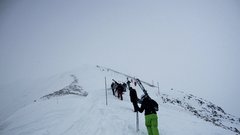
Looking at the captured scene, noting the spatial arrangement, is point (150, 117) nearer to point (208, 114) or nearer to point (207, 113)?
point (208, 114)

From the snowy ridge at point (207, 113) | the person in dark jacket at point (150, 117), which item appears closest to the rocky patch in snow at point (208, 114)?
the snowy ridge at point (207, 113)

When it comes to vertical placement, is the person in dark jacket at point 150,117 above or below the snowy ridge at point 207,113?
above

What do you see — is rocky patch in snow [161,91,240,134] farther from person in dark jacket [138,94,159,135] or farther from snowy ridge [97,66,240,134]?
person in dark jacket [138,94,159,135]

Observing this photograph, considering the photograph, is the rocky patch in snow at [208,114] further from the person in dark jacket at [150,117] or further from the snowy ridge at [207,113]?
the person in dark jacket at [150,117]

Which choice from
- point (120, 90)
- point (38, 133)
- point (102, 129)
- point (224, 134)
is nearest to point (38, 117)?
point (38, 133)

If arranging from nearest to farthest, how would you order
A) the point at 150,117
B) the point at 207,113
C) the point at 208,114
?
the point at 150,117 < the point at 208,114 < the point at 207,113

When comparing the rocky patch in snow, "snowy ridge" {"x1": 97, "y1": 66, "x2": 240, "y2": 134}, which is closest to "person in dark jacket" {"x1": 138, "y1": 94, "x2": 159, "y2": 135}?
"snowy ridge" {"x1": 97, "y1": 66, "x2": 240, "y2": 134}

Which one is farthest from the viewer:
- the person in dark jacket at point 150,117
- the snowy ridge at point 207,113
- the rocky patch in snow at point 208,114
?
the rocky patch in snow at point 208,114

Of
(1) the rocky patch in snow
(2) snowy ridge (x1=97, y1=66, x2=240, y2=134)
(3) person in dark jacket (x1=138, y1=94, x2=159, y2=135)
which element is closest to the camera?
(3) person in dark jacket (x1=138, y1=94, x2=159, y2=135)

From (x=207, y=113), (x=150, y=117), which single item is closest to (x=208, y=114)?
(x=207, y=113)

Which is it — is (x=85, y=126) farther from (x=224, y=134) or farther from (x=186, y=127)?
(x=224, y=134)

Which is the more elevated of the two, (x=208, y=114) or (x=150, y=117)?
(x=150, y=117)

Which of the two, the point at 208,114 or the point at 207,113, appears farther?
the point at 207,113

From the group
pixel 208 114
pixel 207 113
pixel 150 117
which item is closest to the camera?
pixel 150 117
